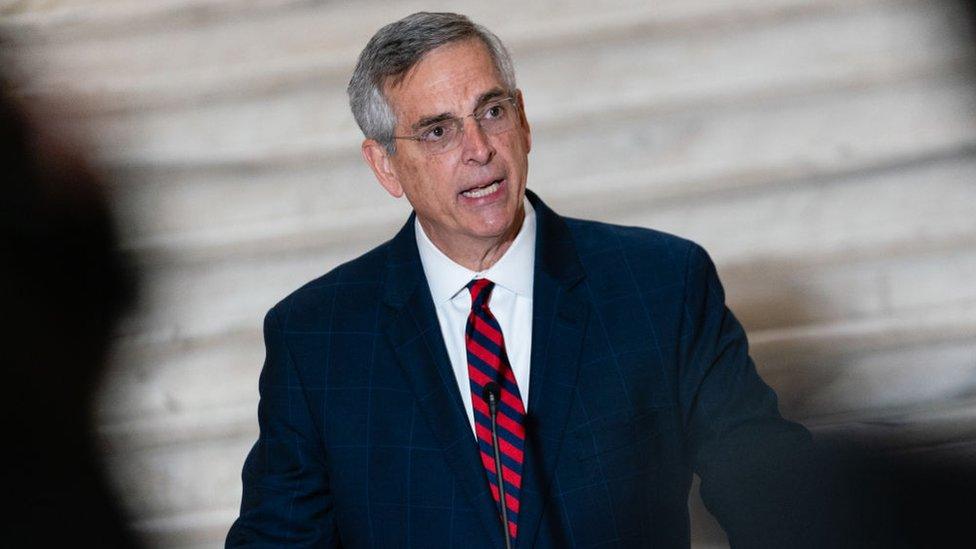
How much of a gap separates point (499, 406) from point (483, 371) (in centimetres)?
6

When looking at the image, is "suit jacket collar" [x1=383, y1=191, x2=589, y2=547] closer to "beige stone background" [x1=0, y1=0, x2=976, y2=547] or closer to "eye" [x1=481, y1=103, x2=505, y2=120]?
"eye" [x1=481, y1=103, x2=505, y2=120]

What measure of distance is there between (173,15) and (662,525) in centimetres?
180

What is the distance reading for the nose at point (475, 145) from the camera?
1.75 metres

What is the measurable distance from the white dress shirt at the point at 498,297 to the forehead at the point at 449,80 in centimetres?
23

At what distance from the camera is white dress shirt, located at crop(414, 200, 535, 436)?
1851mm

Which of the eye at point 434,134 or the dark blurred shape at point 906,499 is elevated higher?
the eye at point 434,134

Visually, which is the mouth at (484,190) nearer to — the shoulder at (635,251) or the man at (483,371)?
the man at (483,371)

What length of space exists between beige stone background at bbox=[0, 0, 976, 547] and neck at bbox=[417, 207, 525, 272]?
0.98 metres

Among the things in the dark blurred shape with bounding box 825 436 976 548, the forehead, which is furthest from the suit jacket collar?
the dark blurred shape with bounding box 825 436 976 548

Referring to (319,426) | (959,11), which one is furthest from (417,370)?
(959,11)

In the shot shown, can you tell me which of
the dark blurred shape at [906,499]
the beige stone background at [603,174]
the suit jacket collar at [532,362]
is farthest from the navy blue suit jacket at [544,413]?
the beige stone background at [603,174]

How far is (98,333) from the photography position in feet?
9.89

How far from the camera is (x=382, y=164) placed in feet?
6.26

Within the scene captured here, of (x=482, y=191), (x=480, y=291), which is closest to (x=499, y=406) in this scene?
(x=480, y=291)
